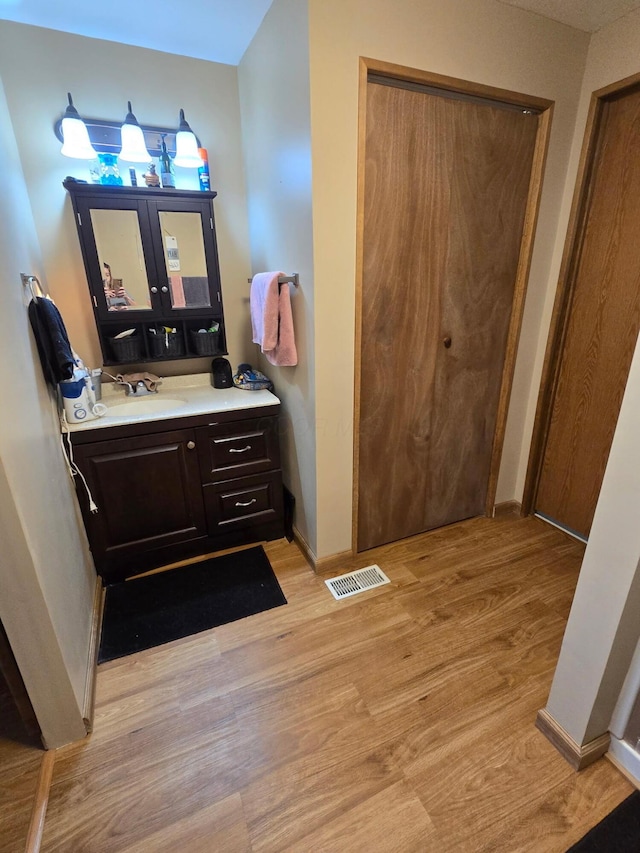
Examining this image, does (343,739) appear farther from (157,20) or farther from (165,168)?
(157,20)

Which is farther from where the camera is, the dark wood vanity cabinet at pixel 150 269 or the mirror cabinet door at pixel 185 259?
the mirror cabinet door at pixel 185 259

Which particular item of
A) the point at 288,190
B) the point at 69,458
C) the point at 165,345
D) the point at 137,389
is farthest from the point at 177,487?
the point at 288,190

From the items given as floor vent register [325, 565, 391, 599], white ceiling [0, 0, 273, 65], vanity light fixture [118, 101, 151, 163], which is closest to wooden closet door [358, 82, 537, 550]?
floor vent register [325, 565, 391, 599]

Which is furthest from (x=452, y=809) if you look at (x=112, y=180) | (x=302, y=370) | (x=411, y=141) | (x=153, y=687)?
(x=112, y=180)

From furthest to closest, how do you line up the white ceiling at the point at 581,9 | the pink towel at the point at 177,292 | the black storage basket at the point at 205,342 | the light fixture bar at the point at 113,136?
the black storage basket at the point at 205,342
the pink towel at the point at 177,292
the light fixture bar at the point at 113,136
the white ceiling at the point at 581,9

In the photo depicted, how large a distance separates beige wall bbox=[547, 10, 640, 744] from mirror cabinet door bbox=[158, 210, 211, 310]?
6.61ft

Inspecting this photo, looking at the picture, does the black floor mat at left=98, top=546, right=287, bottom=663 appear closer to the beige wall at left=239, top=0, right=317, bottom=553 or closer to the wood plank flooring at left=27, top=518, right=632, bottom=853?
the wood plank flooring at left=27, top=518, right=632, bottom=853

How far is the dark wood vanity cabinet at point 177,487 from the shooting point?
5.89ft

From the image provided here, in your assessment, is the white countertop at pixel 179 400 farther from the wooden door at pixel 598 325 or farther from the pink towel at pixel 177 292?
the wooden door at pixel 598 325

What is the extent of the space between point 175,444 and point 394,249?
1335 mm

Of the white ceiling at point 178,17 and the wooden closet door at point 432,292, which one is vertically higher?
the white ceiling at point 178,17

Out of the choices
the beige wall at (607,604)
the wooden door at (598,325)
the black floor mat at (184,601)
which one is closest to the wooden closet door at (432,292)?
the wooden door at (598,325)

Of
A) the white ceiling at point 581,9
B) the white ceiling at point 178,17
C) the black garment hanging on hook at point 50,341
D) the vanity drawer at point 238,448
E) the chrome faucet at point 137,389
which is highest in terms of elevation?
the white ceiling at point 178,17

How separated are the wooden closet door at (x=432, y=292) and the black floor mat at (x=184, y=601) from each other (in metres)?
0.61
